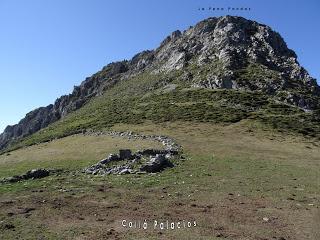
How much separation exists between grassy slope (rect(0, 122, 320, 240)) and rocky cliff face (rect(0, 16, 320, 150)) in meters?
73.2

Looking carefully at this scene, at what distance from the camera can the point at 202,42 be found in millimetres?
177250

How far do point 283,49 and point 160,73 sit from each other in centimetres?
4967

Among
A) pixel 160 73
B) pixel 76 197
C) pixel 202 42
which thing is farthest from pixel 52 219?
pixel 202 42

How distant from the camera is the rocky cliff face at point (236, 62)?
126094 millimetres

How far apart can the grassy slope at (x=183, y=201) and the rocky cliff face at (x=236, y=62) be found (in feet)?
240

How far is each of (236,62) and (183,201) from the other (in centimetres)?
12176

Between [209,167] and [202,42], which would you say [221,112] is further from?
[202,42]

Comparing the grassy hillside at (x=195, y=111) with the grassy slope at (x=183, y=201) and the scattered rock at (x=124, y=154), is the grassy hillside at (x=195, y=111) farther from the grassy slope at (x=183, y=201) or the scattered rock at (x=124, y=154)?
the scattered rock at (x=124, y=154)

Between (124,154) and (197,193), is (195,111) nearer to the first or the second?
(124,154)

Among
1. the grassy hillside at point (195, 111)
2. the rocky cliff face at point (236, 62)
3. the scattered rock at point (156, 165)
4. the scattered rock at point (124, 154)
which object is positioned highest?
the rocky cliff face at point (236, 62)

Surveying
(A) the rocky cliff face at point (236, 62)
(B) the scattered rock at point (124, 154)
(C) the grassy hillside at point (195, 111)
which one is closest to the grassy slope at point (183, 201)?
(B) the scattered rock at point (124, 154)

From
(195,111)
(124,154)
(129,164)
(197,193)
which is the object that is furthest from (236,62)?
(197,193)

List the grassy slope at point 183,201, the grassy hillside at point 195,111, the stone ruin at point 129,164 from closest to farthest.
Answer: the grassy slope at point 183,201 < the stone ruin at point 129,164 < the grassy hillside at point 195,111

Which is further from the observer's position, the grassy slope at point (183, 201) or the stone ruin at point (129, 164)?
the stone ruin at point (129, 164)
